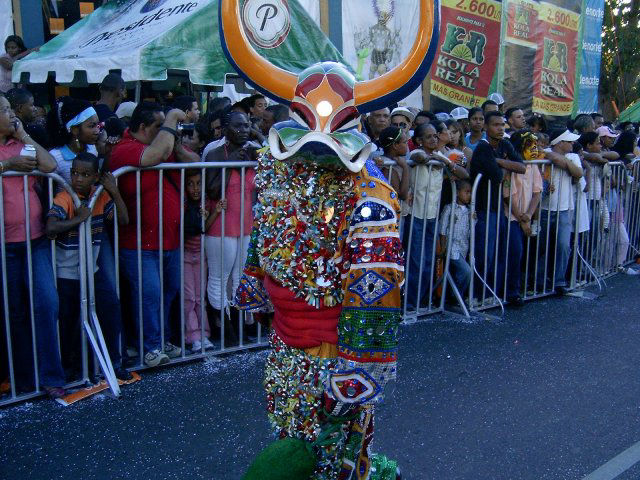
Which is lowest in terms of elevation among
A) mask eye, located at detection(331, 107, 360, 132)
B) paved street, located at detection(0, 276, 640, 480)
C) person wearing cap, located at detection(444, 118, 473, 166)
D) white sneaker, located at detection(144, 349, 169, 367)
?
paved street, located at detection(0, 276, 640, 480)

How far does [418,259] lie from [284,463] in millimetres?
4447

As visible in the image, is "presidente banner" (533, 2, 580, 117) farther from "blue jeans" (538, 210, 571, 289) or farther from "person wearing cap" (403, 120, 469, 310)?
"person wearing cap" (403, 120, 469, 310)

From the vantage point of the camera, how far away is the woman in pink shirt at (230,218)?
541cm

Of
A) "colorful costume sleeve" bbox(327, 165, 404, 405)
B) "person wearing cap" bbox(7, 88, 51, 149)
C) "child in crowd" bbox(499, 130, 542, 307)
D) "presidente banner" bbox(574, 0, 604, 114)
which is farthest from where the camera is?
"presidente banner" bbox(574, 0, 604, 114)

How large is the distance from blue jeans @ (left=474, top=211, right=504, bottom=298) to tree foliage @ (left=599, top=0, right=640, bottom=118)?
54.3 feet

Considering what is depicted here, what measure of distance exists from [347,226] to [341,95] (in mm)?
500

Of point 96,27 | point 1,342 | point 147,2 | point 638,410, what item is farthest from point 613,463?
point 96,27

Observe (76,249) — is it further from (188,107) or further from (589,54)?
(589,54)

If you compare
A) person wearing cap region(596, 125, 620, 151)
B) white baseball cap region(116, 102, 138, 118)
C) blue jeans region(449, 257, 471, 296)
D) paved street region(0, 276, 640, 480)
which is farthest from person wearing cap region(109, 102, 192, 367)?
person wearing cap region(596, 125, 620, 151)

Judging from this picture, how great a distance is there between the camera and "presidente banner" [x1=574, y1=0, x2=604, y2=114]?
1655 cm

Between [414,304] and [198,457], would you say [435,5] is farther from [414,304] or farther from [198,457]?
[414,304]

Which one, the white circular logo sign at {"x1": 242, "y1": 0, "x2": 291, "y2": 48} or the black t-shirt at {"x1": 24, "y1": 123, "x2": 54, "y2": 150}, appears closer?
the black t-shirt at {"x1": 24, "y1": 123, "x2": 54, "y2": 150}

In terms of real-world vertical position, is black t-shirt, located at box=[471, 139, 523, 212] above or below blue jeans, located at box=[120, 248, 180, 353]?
above

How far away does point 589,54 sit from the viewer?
1684 cm
